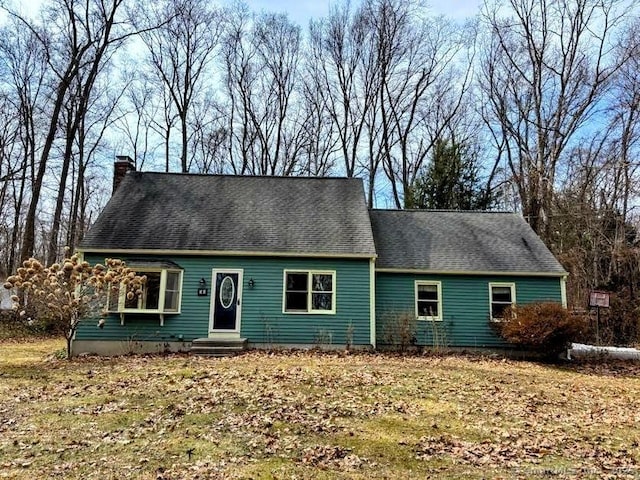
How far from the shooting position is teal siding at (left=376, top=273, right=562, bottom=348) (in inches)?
567

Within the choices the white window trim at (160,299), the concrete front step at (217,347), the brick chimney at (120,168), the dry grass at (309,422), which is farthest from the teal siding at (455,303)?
the brick chimney at (120,168)

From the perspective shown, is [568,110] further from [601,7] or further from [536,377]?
[536,377]

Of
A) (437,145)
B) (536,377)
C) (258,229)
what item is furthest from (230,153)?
(536,377)

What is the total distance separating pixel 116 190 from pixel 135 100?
14.0 metres

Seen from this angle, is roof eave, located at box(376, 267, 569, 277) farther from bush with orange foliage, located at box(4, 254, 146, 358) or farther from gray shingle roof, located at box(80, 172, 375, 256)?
bush with orange foliage, located at box(4, 254, 146, 358)

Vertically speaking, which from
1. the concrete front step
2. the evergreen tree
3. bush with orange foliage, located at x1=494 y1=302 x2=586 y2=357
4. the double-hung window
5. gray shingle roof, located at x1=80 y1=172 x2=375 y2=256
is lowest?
the concrete front step

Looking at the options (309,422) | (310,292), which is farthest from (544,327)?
(309,422)

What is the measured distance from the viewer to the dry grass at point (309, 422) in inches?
Result: 207

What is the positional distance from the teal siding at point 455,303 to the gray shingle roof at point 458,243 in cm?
34

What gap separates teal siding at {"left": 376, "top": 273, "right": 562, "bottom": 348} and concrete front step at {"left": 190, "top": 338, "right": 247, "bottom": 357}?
164 inches

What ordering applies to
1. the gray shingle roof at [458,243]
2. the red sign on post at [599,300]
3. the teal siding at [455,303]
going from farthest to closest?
the gray shingle roof at [458,243], the red sign on post at [599,300], the teal siding at [455,303]

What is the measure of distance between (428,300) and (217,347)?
6.50m

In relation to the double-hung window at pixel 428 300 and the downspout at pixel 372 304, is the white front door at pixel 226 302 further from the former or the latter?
the double-hung window at pixel 428 300

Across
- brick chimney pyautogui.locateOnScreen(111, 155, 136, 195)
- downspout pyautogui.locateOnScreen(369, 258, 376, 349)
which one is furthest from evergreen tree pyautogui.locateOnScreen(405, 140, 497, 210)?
brick chimney pyautogui.locateOnScreen(111, 155, 136, 195)
